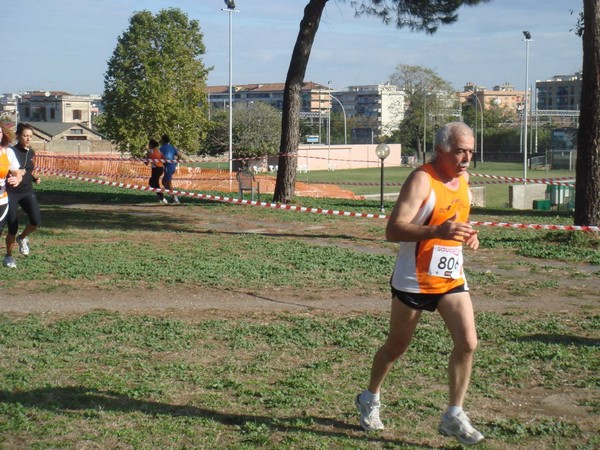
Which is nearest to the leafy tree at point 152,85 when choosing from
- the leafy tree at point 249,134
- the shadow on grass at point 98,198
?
the shadow on grass at point 98,198

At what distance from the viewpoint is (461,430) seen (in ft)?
16.0

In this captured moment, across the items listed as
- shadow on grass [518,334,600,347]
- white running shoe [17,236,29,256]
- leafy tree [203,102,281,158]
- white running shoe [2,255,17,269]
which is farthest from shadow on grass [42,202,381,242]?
leafy tree [203,102,281,158]

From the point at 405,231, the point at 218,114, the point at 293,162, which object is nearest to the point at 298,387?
the point at 405,231

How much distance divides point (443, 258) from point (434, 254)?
5 centimetres

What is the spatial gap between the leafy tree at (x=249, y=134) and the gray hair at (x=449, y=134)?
68.3 metres

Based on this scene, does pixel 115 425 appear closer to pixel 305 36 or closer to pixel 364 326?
pixel 364 326

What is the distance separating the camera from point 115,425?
519 cm

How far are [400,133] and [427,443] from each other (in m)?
101

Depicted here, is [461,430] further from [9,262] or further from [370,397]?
[9,262]

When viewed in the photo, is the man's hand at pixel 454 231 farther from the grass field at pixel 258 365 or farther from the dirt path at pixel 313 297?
the dirt path at pixel 313 297

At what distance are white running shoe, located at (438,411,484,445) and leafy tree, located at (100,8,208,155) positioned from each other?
4312 cm

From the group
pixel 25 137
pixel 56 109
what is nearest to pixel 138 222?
pixel 25 137

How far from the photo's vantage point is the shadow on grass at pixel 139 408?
5164mm

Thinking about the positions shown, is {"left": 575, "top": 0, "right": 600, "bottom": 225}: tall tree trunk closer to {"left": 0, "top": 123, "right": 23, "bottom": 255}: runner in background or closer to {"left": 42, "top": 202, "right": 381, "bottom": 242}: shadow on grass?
{"left": 42, "top": 202, "right": 381, "bottom": 242}: shadow on grass
